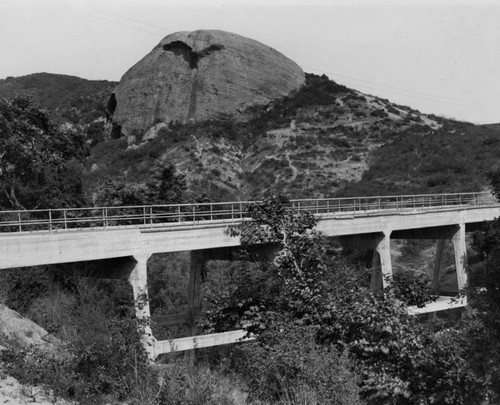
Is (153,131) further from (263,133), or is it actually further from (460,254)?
(460,254)

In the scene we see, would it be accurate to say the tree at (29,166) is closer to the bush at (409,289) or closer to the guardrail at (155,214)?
the guardrail at (155,214)

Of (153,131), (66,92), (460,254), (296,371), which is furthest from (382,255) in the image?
(66,92)

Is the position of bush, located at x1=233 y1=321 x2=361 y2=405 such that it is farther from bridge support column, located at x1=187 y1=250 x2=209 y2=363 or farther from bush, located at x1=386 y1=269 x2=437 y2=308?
bridge support column, located at x1=187 y1=250 x2=209 y2=363

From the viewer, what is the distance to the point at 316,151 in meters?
67.2

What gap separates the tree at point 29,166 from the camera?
35.7m

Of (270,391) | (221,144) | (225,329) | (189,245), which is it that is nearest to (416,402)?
(270,391)

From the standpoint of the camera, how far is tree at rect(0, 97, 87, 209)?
3572 cm

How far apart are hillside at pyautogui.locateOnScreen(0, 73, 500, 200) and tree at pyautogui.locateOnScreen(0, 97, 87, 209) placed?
14898 millimetres

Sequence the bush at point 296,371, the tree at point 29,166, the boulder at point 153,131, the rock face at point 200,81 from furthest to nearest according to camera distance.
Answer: the rock face at point 200,81
the boulder at point 153,131
the tree at point 29,166
the bush at point 296,371

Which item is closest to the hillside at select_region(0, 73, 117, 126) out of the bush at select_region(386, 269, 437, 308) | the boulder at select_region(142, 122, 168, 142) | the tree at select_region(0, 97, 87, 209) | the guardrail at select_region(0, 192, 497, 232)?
the boulder at select_region(142, 122, 168, 142)

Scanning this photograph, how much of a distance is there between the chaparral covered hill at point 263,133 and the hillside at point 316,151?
14 cm

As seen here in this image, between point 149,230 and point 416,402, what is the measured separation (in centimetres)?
1139

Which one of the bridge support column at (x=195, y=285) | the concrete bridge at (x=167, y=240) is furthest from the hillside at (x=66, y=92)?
the bridge support column at (x=195, y=285)

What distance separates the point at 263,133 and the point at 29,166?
40.8 m
